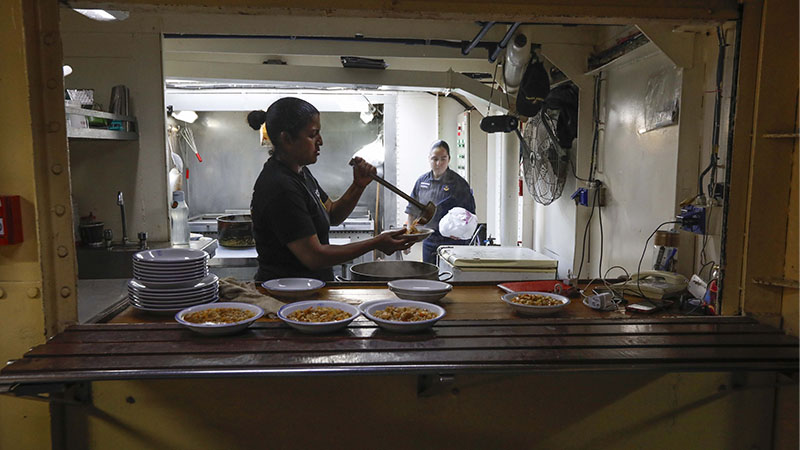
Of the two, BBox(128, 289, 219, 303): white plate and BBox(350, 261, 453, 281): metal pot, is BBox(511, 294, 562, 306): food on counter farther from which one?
BBox(128, 289, 219, 303): white plate

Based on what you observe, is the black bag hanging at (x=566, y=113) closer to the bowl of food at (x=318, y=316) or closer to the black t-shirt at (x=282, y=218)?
the black t-shirt at (x=282, y=218)

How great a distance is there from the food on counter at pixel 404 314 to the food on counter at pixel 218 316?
1.40 feet

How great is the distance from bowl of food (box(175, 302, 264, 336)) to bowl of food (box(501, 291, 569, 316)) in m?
0.88

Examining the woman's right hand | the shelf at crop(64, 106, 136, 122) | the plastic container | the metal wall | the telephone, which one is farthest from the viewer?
the metal wall

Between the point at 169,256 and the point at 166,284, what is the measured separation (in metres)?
0.16

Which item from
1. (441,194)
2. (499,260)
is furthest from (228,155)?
(499,260)

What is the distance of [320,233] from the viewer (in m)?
2.49

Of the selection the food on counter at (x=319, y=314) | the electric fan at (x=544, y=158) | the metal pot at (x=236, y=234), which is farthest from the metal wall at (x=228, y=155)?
the food on counter at (x=319, y=314)

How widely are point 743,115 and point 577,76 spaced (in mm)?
2088

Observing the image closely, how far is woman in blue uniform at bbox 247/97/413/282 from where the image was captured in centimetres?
221

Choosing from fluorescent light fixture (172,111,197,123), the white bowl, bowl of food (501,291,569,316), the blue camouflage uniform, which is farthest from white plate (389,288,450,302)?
fluorescent light fixture (172,111,197,123)

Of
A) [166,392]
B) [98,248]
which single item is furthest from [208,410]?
[98,248]

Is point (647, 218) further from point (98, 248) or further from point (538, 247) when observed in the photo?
point (98, 248)

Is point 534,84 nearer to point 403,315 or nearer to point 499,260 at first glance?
point 499,260
